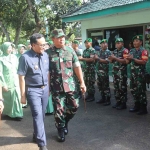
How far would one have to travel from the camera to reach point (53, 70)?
377 centimetres

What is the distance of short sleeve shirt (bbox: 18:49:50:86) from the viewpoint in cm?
339

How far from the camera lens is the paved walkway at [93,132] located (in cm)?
364

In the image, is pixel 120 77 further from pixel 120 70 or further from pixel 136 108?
pixel 136 108

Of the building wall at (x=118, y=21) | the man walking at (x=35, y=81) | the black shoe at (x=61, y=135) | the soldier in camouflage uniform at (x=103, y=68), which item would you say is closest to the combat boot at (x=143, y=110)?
the soldier in camouflage uniform at (x=103, y=68)

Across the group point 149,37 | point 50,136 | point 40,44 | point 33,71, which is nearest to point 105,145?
point 50,136

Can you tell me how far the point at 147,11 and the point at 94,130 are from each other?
451 centimetres

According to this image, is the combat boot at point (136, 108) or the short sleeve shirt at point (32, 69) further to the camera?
the combat boot at point (136, 108)

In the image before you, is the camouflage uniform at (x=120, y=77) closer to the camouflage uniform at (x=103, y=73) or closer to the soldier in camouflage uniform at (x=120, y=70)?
the soldier in camouflage uniform at (x=120, y=70)

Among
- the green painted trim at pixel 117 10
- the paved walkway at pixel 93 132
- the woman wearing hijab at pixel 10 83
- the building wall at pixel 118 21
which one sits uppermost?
the green painted trim at pixel 117 10

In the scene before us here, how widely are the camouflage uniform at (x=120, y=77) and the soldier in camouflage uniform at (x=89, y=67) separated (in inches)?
35.0

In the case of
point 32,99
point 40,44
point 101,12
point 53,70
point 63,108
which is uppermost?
point 101,12

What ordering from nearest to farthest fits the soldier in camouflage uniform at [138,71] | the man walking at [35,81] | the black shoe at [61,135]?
the man walking at [35,81] → the black shoe at [61,135] → the soldier in camouflage uniform at [138,71]

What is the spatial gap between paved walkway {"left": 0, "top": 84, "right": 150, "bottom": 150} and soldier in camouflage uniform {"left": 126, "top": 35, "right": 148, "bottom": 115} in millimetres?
348

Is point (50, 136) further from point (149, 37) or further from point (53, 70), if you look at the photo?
point (149, 37)
